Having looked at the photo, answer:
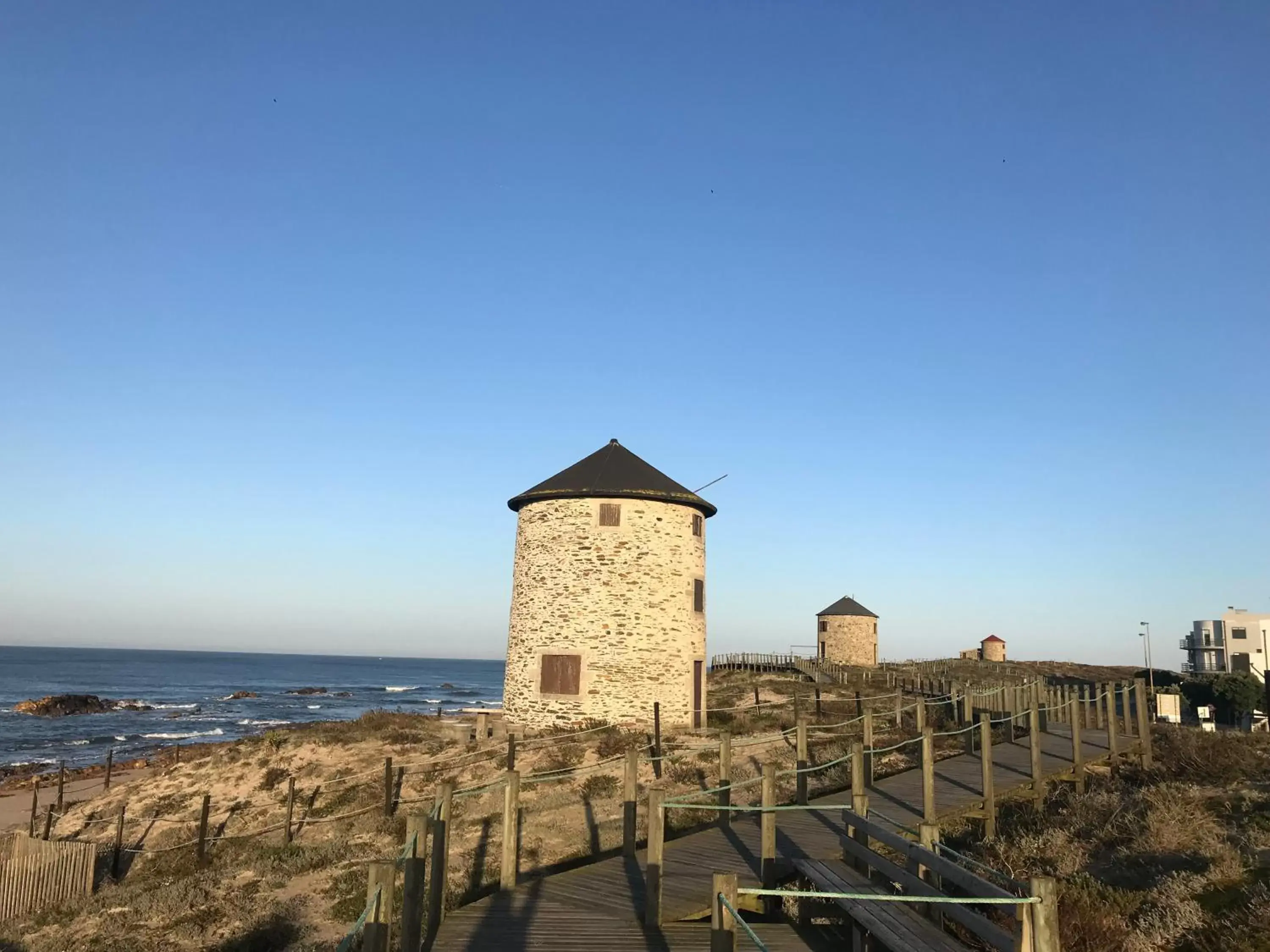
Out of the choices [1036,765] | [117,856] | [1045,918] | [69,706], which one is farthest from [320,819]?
[69,706]

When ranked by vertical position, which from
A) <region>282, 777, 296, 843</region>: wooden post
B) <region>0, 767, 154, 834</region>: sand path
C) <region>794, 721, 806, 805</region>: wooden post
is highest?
<region>794, 721, 806, 805</region>: wooden post

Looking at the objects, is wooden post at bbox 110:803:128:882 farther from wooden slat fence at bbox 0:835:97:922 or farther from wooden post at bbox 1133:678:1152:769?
wooden post at bbox 1133:678:1152:769

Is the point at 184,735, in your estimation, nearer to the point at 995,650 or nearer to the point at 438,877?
the point at 438,877

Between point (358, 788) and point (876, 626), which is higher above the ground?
point (876, 626)

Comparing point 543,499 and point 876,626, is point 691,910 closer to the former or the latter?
point 543,499

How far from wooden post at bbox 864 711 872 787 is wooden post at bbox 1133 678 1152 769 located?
6.01 meters

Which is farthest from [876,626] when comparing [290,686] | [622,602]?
[290,686]

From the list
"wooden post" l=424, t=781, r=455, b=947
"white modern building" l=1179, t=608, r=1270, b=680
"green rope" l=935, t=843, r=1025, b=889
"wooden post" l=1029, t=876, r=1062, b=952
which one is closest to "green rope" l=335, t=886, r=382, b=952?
"wooden post" l=424, t=781, r=455, b=947

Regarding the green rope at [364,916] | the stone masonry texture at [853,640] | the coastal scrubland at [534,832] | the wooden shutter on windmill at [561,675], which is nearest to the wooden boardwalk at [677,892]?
the coastal scrubland at [534,832]

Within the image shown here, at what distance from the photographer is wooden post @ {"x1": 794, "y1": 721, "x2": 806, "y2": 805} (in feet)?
41.7

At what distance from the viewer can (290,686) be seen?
114688mm

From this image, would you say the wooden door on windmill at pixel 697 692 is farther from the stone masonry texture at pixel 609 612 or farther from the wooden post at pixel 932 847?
the wooden post at pixel 932 847

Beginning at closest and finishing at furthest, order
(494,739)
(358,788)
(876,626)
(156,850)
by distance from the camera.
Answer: (156,850) < (358,788) < (494,739) < (876,626)

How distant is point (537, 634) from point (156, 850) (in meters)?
11.0
